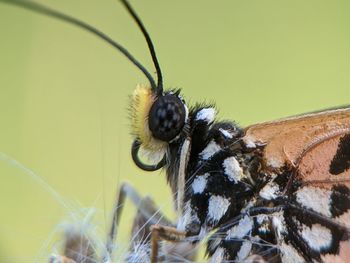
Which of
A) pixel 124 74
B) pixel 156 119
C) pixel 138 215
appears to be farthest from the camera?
pixel 124 74

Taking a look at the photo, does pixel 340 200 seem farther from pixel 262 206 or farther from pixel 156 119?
pixel 156 119

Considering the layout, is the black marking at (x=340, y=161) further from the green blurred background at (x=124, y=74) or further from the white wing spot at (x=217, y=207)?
the green blurred background at (x=124, y=74)

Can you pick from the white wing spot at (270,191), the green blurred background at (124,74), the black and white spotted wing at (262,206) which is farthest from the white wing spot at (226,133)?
the green blurred background at (124,74)

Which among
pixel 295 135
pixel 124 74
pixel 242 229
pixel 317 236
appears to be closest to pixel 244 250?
pixel 242 229

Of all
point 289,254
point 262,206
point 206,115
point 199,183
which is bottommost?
point 289,254

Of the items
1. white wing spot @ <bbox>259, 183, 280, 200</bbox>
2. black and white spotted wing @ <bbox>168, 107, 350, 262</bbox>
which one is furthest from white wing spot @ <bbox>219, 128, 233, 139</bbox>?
white wing spot @ <bbox>259, 183, 280, 200</bbox>

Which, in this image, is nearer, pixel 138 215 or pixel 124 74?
pixel 138 215

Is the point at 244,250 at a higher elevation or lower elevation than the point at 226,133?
lower
